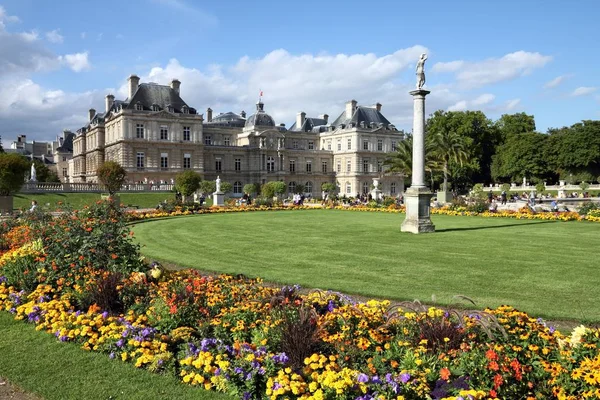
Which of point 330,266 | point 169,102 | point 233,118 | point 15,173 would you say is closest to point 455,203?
point 330,266

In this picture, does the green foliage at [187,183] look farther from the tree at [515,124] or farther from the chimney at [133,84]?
the tree at [515,124]

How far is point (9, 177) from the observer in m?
27.9

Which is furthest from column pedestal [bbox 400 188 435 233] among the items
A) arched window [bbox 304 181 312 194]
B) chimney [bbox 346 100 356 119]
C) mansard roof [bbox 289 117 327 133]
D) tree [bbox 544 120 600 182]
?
mansard roof [bbox 289 117 327 133]

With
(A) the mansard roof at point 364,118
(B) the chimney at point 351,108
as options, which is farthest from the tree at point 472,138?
(B) the chimney at point 351,108

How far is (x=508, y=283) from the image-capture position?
930 cm

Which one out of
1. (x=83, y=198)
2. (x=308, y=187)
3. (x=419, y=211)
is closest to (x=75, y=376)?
(x=419, y=211)

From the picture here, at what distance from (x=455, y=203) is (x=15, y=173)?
27.3 meters

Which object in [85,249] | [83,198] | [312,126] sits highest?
[312,126]

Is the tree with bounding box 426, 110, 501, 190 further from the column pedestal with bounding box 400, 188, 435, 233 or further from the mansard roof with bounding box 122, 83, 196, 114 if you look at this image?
the column pedestal with bounding box 400, 188, 435, 233

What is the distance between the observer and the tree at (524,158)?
69438 mm

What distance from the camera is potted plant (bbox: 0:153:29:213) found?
2672cm

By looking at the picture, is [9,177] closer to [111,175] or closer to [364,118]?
[111,175]

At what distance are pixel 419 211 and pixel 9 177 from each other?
2340cm

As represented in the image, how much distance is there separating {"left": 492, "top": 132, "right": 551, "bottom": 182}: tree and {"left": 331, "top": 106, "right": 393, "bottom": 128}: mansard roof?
20.1 m
